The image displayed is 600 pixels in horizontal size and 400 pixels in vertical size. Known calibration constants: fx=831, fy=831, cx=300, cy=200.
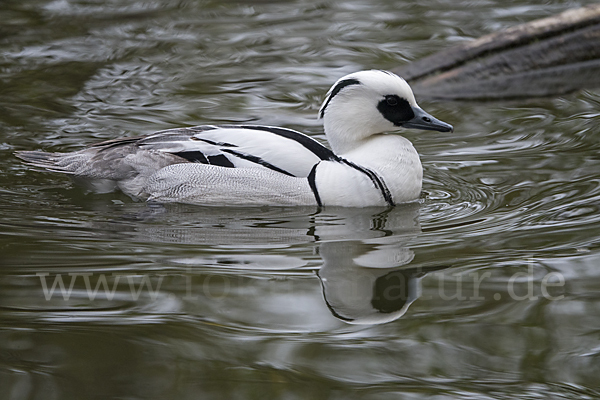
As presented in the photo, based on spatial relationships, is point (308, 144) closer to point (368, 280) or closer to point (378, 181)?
point (378, 181)

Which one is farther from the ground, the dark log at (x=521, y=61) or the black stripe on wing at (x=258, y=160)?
the dark log at (x=521, y=61)

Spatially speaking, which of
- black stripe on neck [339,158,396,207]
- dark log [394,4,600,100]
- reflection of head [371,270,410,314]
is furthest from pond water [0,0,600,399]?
dark log [394,4,600,100]

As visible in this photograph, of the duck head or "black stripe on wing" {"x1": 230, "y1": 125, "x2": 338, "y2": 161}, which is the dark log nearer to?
the duck head

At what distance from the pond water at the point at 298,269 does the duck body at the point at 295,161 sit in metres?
0.14

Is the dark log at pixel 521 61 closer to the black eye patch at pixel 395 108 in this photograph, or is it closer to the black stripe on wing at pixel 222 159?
the black eye patch at pixel 395 108

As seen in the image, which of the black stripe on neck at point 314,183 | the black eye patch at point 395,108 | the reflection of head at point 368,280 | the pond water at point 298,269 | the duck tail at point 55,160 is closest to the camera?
the pond water at point 298,269

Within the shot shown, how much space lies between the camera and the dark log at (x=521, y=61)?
8.72m

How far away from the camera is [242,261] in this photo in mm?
4762

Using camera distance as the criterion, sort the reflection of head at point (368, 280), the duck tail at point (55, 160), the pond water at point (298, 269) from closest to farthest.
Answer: the pond water at point (298, 269) < the reflection of head at point (368, 280) < the duck tail at point (55, 160)

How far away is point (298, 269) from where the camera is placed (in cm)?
468

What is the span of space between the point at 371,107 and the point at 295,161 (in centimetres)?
67

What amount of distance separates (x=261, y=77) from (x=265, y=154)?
3.48m

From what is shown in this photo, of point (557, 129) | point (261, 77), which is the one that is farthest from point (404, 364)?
point (261, 77)

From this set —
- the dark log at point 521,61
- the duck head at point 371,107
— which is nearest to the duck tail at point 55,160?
the duck head at point 371,107
